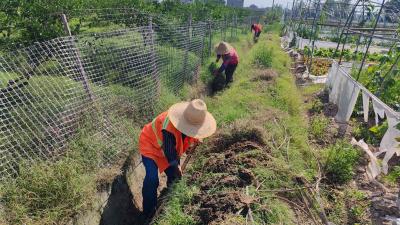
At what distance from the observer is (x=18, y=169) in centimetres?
321

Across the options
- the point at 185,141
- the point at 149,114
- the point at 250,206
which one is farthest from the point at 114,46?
the point at 250,206

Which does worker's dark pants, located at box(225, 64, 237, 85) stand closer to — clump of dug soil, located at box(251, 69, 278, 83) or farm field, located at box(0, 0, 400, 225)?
clump of dug soil, located at box(251, 69, 278, 83)

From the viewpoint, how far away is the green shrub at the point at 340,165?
431cm

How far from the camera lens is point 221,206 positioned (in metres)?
3.18

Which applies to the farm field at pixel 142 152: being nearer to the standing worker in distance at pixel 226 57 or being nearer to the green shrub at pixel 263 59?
the standing worker in distance at pixel 226 57

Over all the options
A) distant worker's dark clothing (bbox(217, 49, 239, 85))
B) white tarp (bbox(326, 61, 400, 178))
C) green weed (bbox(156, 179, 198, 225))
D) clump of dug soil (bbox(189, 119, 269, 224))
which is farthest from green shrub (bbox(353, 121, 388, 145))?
distant worker's dark clothing (bbox(217, 49, 239, 85))

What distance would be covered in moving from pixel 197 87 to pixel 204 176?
429 cm

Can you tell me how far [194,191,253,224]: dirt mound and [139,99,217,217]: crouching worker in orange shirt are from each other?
581 mm

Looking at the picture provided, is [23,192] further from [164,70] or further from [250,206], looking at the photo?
[164,70]

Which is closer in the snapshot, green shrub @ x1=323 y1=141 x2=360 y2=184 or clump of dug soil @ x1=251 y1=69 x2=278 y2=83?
green shrub @ x1=323 y1=141 x2=360 y2=184

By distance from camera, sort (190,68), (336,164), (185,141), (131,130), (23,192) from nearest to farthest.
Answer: (23,192), (185,141), (336,164), (131,130), (190,68)

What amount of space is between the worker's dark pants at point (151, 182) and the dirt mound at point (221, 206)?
620 mm

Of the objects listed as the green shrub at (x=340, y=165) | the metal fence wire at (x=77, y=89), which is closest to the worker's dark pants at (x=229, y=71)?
the metal fence wire at (x=77, y=89)

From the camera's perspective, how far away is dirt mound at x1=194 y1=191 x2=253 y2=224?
10.1ft
